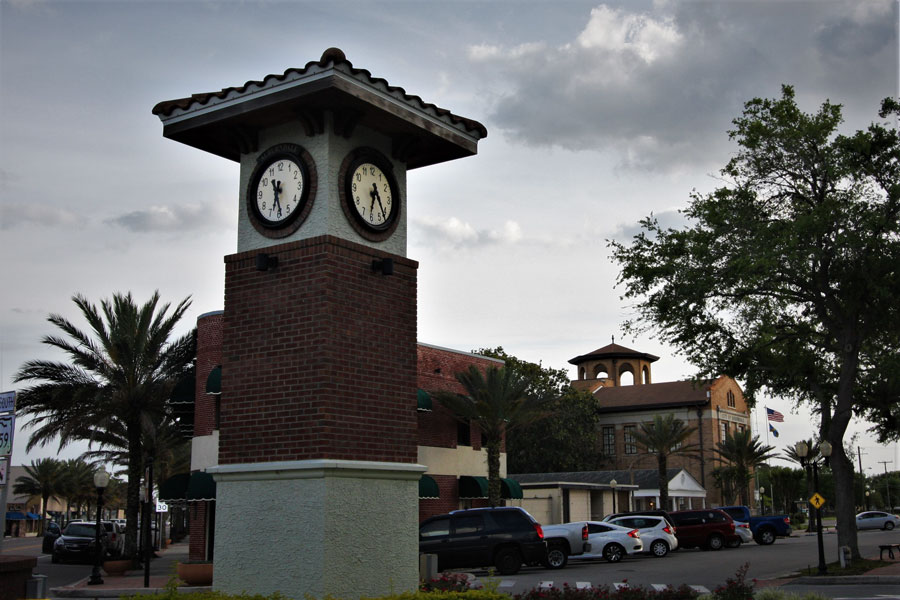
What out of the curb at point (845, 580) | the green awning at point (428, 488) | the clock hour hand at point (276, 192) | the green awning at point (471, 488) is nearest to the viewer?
the clock hour hand at point (276, 192)

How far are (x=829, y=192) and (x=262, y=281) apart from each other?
22789 mm

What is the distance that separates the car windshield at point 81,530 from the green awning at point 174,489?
25.7ft

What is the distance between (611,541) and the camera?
3222 centimetres

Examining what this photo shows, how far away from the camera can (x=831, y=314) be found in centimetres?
2858

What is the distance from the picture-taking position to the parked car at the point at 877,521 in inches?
2437

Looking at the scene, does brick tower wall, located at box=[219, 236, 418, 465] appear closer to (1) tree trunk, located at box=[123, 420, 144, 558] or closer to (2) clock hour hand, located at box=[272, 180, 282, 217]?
(2) clock hour hand, located at box=[272, 180, 282, 217]

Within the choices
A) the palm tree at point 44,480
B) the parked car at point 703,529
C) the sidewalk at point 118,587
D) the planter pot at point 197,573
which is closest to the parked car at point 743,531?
the parked car at point 703,529

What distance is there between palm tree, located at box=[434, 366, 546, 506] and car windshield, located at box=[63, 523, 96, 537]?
49.0 feet

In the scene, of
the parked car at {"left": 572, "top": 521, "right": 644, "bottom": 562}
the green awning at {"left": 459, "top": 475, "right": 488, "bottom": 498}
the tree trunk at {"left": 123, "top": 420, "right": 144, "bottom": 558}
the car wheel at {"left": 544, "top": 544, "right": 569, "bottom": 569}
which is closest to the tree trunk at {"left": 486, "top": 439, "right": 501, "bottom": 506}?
the green awning at {"left": 459, "top": 475, "right": 488, "bottom": 498}

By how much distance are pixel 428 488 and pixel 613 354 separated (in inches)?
2296

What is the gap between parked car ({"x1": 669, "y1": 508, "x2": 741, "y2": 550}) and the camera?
3891 cm

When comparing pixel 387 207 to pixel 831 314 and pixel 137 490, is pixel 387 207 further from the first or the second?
pixel 137 490

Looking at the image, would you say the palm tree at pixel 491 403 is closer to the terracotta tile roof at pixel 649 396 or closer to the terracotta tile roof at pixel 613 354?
the terracotta tile roof at pixel 649 396

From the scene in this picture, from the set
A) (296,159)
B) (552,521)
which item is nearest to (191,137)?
(296,159)
